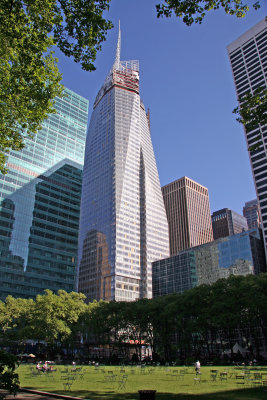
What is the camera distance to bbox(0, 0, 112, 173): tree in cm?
1602

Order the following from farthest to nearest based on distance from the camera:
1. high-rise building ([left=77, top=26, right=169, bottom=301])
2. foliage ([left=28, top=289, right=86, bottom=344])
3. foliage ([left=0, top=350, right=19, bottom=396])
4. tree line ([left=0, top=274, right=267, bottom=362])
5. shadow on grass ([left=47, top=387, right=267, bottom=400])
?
high-rise building ([left=77, top=26, right=169, bottom=301]) → foliage ([left=28, top=289, right=86, bottom=344]) → tree line ([left=0, top=274, right=267, bottom=362]) → shadow on grass ([left=47, top=387, right=267, bottom=400]) → foliage ([left=0, top=350, right=19, bottom=396])

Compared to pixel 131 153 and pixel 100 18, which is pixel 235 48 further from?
pixel 100 18

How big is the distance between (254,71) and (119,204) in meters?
88.6

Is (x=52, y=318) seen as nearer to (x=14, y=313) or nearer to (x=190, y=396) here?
(x=14, y=313)

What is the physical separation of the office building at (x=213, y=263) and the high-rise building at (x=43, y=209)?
1724 inches

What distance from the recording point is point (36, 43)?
18.5m

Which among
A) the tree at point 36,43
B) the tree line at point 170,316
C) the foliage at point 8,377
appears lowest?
the foliage at point 8,377

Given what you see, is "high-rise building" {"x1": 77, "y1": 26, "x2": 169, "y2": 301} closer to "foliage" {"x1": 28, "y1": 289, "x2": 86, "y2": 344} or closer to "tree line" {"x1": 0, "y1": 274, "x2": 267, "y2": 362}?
"tree line" {"x1": 0, "y1": 274, "x2": 267, "y2": 362}

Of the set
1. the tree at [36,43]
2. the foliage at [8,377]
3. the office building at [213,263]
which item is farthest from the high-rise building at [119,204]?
the foliage at [8,377]

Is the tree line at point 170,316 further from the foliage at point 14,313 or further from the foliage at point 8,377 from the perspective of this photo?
the foliage at point 8,377

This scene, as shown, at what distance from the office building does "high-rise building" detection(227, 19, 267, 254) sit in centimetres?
1767

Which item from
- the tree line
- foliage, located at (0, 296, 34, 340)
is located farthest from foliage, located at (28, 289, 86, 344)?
foliage, located at (0, 296, 34, 340)

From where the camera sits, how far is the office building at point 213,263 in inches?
4161

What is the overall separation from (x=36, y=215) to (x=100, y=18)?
12473cm
